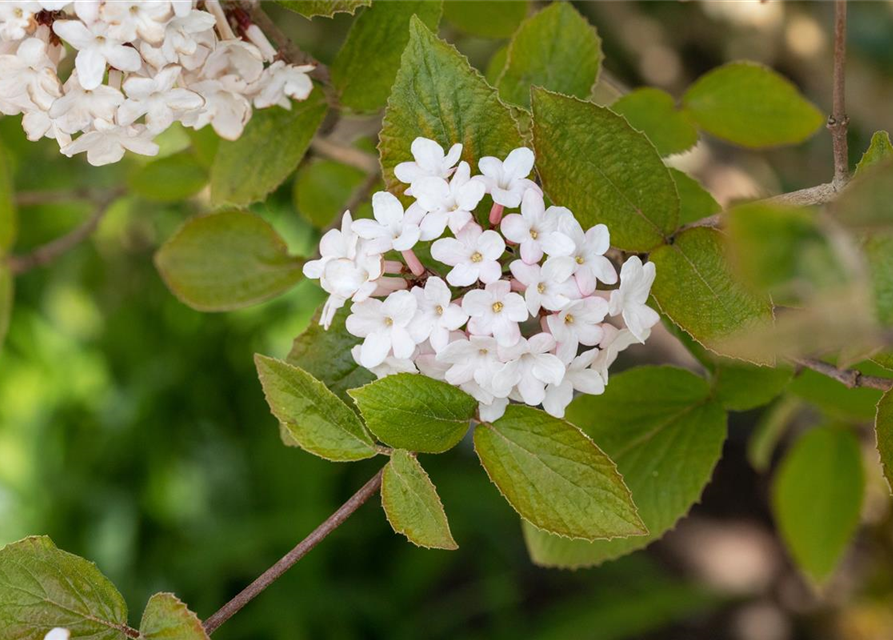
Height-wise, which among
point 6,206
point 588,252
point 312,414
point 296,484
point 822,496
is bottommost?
point 296,484

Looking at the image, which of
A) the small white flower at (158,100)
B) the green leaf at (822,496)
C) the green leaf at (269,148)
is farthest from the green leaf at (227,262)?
the green leaf at (822,496)

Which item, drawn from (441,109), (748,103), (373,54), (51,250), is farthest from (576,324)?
(51,250)

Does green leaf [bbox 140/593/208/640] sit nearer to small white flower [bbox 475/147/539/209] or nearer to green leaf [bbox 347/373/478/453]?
green leaf [bbox 347/373/478/453]

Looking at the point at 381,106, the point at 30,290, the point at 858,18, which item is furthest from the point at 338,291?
the point at 30,290

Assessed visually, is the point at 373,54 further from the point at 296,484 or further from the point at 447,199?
the point at 296,484

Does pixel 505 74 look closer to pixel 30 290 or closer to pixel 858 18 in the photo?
pixel 858 18

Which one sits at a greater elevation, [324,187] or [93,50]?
[93,50]

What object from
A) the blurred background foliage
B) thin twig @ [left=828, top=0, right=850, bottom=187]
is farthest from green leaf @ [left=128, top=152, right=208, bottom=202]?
the blurred background foliage

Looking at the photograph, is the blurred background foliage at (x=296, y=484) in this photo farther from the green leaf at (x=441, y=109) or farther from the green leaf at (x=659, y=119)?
the green leaf at (x=441, y=109)
